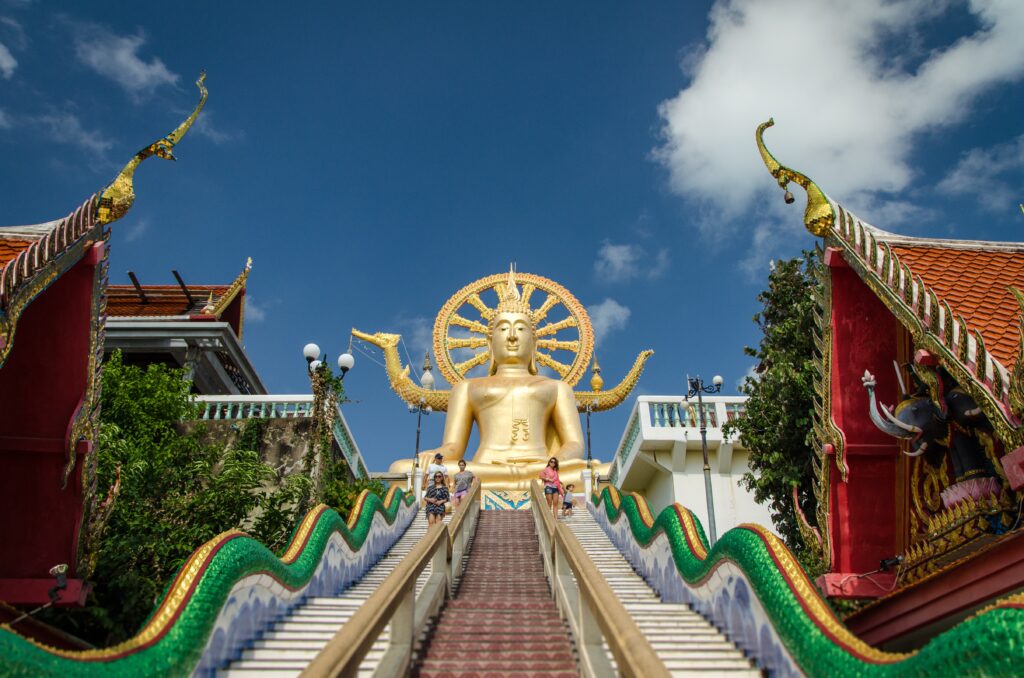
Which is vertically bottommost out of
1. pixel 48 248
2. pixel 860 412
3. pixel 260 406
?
pixel 860 412

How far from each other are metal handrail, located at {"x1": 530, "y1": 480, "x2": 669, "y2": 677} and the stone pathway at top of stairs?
105cm

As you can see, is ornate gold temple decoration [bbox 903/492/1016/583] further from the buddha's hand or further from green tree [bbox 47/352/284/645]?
the buddha's hand

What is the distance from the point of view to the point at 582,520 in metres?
11.7

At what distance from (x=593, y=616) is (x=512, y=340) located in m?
13.5

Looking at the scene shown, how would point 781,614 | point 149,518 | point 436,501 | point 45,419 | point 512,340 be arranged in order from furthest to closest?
point 512,340 < point 436,501 < point 149,518 < point 45,419 < point 781,614

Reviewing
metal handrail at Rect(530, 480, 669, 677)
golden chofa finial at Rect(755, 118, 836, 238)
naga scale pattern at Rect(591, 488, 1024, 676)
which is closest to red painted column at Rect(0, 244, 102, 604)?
metal handrail at Rect(530, 480, 669, 677)

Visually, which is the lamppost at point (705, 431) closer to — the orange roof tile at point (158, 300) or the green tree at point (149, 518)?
the green tree at point (149, 518)

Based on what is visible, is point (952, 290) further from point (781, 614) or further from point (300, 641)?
point (300, 641)

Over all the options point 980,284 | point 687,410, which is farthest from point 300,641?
point 687,410

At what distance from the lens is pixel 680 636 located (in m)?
4.99

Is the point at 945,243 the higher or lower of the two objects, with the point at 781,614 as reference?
higher

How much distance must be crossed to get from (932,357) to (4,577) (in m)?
6.50

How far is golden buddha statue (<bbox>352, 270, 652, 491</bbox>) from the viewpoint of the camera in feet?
50.6

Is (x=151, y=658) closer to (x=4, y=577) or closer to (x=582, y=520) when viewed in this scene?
(x=4, y=577)
